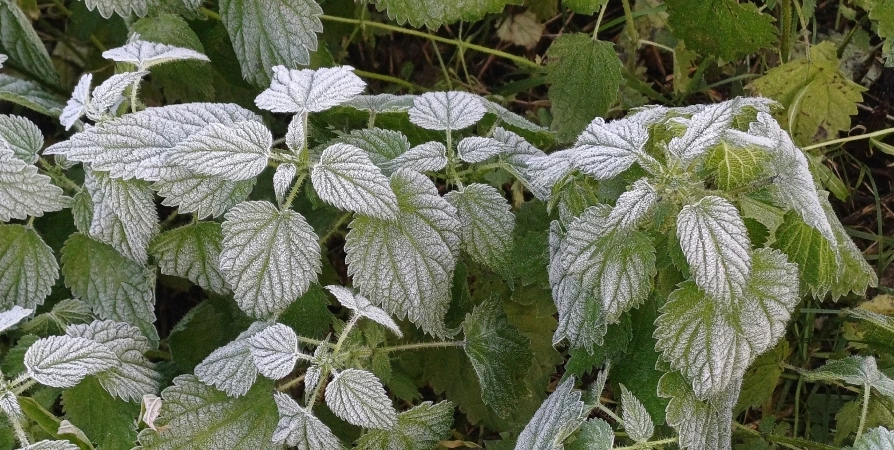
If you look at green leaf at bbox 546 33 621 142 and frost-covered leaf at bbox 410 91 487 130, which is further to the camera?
green leaf at bbox 546 33 621 142

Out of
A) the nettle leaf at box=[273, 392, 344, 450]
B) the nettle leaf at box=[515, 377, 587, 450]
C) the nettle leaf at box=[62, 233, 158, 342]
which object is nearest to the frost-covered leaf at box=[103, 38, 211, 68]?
the nettle leaf at box=[62, 233, 158, 342]

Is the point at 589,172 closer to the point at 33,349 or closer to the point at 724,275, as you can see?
the point at 724,275

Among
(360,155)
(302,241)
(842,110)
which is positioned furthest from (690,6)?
(302,241)

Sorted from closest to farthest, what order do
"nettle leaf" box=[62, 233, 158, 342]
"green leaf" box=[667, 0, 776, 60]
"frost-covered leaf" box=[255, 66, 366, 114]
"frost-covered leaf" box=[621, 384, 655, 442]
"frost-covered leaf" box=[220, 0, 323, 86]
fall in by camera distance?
"frost-covered leaf" box=[621, 384, 655, 442], "frost-covered leaf" box=[255, 66, 366, 114], "nettle leaf" box=[62, 233, 158, 342], "frost-covered leaf" box=[220, 0, 323, 86], "green leaf" box=[667, 0, 776, 60]

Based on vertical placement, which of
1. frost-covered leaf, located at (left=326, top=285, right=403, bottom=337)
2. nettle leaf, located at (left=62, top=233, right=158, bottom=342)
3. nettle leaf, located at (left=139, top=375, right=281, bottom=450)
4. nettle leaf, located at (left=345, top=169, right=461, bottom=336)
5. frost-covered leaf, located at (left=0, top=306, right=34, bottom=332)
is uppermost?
nettle leaf, located at (left=345, top=169, right=461, bottom=336)

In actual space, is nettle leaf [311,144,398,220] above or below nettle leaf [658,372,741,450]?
above

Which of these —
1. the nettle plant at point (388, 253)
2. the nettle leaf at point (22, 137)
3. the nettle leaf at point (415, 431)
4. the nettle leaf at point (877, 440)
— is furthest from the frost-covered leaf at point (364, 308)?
the nettle leaf at point (877, 440)

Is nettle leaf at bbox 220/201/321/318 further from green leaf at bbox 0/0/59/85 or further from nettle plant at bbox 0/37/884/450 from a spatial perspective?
green leaf at bbox 0/0/59/85
